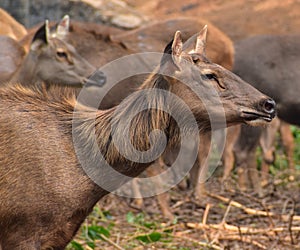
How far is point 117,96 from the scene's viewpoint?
981 cm

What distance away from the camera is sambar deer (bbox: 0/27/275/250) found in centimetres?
588

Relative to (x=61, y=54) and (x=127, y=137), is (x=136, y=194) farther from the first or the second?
(x=127, y=137)

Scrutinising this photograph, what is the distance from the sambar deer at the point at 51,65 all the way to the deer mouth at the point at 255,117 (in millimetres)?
3836

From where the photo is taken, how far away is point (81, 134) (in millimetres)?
6164

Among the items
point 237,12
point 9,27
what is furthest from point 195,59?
point 237,12

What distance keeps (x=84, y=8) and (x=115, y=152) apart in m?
9.79

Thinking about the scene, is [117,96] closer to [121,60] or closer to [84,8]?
[121,60]

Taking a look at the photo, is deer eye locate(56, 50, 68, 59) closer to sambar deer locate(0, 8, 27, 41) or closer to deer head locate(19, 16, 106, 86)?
deer head locate(19, 16, 106, 86)

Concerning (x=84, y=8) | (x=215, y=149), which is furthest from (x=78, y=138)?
(x=84, y=8)

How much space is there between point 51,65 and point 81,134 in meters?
3.91

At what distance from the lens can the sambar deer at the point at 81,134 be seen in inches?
232

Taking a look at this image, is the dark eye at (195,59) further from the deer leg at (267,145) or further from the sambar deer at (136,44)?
the deer leg at (267,145)

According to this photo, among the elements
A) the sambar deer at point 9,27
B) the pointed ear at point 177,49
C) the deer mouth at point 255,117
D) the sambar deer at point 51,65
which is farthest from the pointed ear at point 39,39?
the deer mouth at point 255,117

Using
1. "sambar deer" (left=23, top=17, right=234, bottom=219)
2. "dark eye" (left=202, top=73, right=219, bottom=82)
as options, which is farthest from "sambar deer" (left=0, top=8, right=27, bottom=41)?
"dark eye" (left=202, top=73, right=219, bottom=82)
